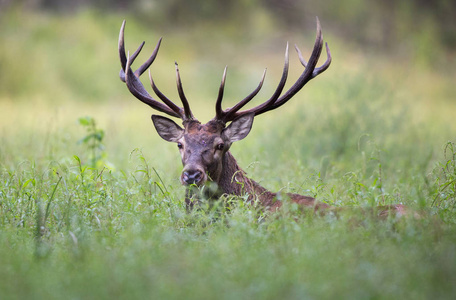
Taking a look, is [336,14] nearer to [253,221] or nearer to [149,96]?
[149,96]

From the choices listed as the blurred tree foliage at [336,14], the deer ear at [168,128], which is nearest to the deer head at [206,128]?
the deer ear at [168,128]

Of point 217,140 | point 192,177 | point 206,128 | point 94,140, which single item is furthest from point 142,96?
point 94,140

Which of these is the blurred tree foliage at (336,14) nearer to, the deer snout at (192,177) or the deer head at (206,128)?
the deer head at (206,128)

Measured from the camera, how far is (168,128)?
5.96 meters

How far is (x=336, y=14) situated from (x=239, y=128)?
1121 inches

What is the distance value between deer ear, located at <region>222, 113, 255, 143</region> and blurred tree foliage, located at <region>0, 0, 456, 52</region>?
20260 mm

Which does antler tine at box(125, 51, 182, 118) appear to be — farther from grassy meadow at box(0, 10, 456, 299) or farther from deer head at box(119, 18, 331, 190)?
grassy meadow at box(0, 10, 456, 299)

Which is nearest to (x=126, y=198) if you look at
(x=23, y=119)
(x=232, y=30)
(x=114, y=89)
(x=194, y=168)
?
(x=194, y=168)

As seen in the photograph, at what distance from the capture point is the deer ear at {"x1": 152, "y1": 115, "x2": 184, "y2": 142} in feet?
19.4

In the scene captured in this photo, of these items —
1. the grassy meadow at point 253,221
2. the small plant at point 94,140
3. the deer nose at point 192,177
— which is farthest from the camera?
the small plant at point 94,140

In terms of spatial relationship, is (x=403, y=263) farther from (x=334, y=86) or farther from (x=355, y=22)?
(x=355, y=22)

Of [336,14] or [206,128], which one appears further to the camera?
[336,14]

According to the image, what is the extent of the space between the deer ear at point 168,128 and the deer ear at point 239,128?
47cm

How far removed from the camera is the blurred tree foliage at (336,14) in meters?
26.8
